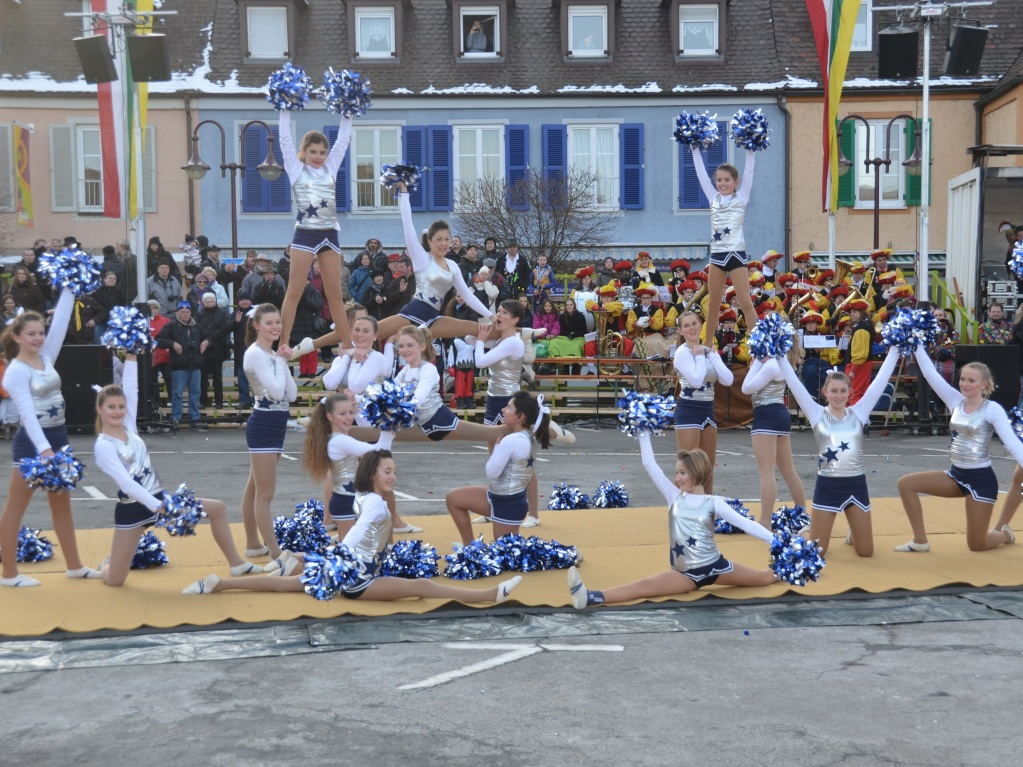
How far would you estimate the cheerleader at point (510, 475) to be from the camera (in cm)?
779

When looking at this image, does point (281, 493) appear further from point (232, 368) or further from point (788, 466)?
point (232, 368)

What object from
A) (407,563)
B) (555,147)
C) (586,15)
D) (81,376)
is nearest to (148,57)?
(81,376)

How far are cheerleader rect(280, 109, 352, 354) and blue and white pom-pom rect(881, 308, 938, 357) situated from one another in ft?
12.4

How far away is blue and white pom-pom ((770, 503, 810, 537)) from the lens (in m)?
8.57

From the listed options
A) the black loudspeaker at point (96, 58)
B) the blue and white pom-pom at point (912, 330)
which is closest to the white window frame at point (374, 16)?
the black loudspeaker at point (96, 58)

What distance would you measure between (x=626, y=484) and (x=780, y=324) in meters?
4.27

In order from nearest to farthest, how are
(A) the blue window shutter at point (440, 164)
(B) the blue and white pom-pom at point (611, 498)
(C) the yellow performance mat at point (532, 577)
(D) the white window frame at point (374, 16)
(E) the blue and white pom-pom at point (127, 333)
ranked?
1. (C) the yellow performance mat at point (532, 577)
2. (E) the blue and white pom-pom at point (127, 333)
3. (B) the blue and white pom-pom at point (611, 498)
4. (A) the blue window shutter at point (440, 164)
5. (D) the white window frame at point (374, 16)

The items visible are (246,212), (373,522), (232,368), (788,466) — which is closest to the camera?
(373,522)

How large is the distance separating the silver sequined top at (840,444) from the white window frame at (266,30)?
20.2 meters

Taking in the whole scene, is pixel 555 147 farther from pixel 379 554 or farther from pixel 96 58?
pixel 379 554

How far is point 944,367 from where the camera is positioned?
16734 mm

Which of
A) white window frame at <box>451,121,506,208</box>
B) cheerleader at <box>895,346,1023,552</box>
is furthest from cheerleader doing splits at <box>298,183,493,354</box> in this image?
white window frame at <box>451,121,506,208</box>

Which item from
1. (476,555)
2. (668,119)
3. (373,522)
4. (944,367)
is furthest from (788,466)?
(668,119)

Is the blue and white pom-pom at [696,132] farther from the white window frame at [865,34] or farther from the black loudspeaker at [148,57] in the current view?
the white window frame at [865,34]
